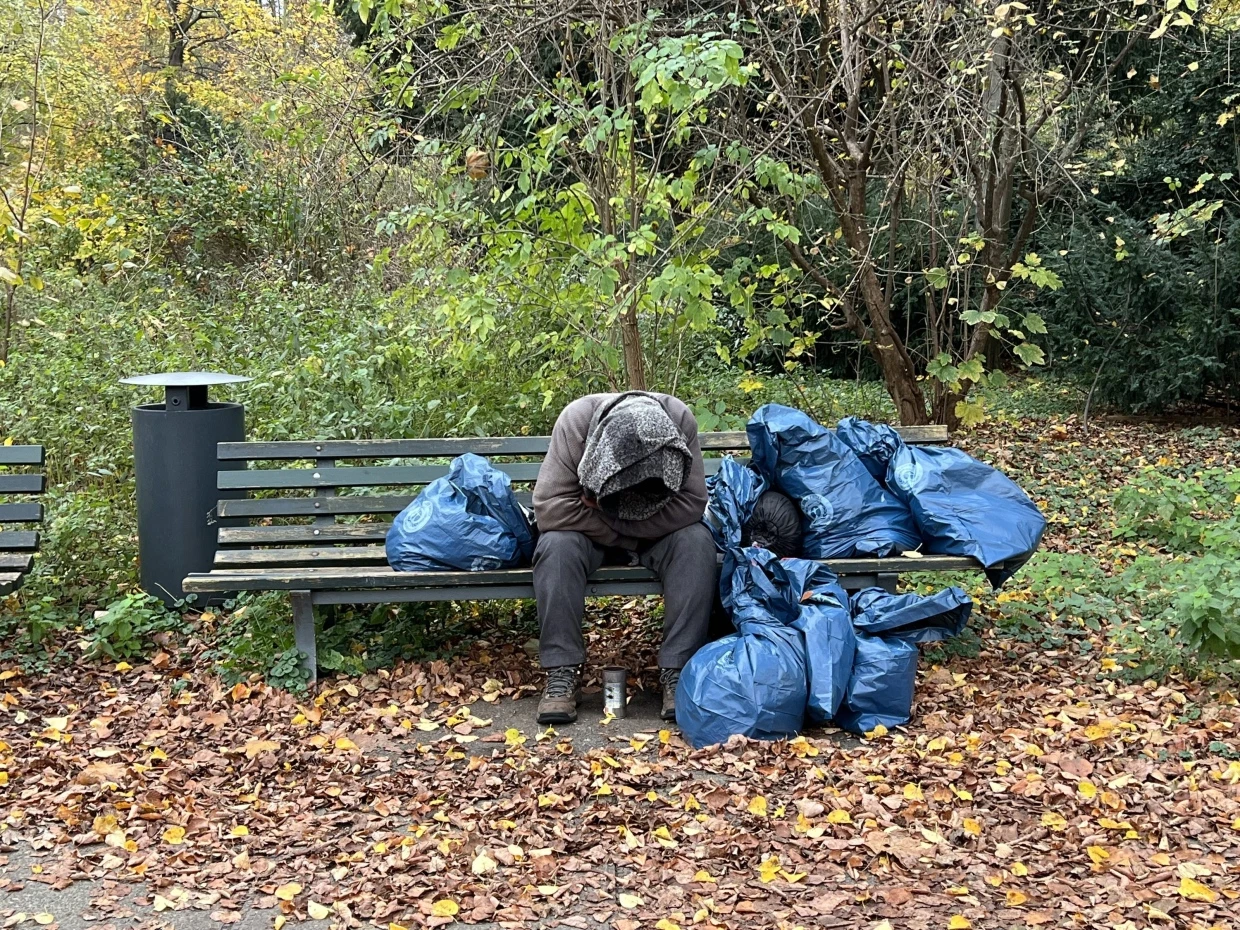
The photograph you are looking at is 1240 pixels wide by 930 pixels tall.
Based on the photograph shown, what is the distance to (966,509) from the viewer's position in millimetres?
4691

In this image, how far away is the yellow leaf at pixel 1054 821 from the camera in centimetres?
327

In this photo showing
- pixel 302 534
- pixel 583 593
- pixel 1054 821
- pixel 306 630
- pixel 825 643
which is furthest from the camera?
pixel 302 534

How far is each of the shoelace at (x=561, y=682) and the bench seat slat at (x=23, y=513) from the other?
231 cm

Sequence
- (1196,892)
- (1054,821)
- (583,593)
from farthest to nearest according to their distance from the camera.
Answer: (583,593)
(1054,821)
(1196,892)

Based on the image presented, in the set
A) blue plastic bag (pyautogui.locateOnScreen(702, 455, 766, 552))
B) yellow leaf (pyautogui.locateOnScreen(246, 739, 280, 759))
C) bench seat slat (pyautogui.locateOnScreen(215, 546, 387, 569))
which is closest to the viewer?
yellow leaf (pyautogui.locateOnScreen(246, 739, 280, 759))

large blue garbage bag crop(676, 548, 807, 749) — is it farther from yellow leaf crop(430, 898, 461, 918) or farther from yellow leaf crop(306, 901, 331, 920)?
yellow leaf crop(306, 901, 331, 920)

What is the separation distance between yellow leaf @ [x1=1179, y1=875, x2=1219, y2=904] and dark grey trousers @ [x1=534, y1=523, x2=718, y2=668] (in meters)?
1.82

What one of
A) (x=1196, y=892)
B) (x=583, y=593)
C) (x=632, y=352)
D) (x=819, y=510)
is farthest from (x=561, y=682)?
(x=632, y=352)

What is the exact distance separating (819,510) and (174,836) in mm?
2687

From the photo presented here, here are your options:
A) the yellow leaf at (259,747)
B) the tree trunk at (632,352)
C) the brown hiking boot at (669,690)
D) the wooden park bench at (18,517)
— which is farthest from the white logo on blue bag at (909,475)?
the wooden park bench at (18,517)

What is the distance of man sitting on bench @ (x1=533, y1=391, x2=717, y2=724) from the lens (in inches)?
165

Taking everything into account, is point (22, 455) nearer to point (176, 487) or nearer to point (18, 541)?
point (18, 541)

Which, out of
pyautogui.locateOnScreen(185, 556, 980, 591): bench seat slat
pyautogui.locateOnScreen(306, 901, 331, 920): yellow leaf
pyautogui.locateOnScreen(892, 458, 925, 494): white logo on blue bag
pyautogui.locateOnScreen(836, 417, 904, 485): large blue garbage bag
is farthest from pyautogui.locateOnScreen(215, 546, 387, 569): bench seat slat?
pyautogui.locateOnScreen(892, 458, 925, 494): white logo on blue bag

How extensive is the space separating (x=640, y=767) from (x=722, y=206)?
408 cm
